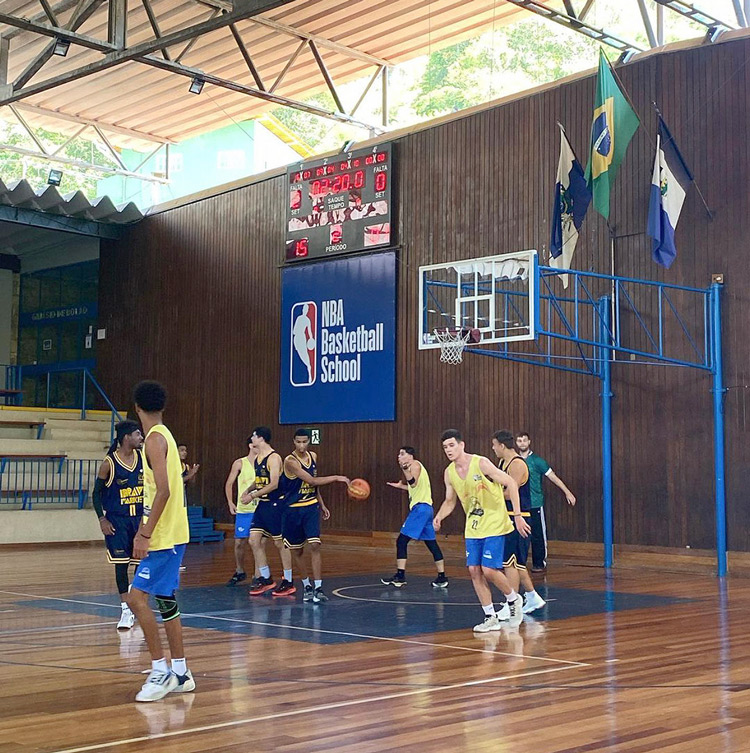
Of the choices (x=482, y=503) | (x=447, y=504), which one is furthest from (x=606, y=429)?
(x=482, y=503)

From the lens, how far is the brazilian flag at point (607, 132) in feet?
46.6

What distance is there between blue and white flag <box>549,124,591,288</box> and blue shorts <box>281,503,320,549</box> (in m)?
5.70

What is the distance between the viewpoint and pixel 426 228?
18734 millimetres

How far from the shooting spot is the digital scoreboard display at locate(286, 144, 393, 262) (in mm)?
19359

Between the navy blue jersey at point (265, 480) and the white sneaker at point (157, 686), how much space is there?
5167 mm

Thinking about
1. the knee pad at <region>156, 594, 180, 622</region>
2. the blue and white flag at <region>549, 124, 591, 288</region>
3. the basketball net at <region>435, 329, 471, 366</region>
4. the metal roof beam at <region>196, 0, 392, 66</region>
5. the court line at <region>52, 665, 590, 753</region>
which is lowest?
the court line at <region>52, 665, 590, 753</region>

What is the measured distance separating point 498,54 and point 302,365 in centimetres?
1520

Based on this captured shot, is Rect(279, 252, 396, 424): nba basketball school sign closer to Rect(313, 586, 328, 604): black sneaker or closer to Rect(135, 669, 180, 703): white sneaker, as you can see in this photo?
Rect(313, 586, 328, 604): black sneaker

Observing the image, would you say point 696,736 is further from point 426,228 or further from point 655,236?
point 426,228

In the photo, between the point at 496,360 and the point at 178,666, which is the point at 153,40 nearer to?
the point at 496,360

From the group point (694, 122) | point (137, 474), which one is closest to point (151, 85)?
point (694, 122)

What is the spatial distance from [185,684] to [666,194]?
1050 cm

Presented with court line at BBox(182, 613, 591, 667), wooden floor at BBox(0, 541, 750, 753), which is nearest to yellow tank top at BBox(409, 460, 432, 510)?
wooden floor at BBox(0, 541, 750, 753)

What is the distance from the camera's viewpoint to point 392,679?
697 centimetres
